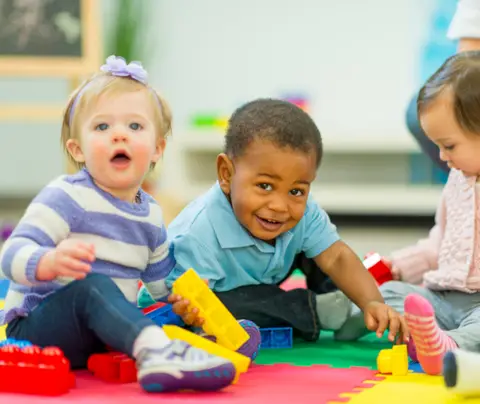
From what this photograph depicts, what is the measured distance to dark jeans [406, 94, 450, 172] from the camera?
6.22 feet

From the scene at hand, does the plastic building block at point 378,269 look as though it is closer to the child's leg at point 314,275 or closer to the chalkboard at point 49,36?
the child's leg at point 314,275

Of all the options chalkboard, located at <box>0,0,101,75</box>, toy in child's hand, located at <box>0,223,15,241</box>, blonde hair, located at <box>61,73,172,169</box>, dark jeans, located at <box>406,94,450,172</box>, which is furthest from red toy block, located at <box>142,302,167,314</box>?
chalkboard, located at <box>0,0,101,75</box>

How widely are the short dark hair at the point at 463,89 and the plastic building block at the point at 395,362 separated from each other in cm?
36

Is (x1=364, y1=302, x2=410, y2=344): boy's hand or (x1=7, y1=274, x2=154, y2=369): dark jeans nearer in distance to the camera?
(x1=7, y1=274, x2=154, y2=369): dark jeans

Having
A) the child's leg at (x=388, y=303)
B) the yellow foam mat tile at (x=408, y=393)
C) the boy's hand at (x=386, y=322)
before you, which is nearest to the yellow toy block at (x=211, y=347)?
the yellow foam mat tile at (x=408, y=393)

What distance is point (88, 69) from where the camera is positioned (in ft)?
11.9

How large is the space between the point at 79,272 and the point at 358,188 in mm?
2548

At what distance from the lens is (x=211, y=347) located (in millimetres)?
1205

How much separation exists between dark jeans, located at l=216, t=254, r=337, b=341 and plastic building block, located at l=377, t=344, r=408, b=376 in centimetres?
28

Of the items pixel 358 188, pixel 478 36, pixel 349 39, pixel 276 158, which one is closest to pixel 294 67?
pixel 349 39

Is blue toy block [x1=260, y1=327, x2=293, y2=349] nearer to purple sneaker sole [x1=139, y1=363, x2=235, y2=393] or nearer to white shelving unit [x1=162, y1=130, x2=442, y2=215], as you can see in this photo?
purple sneaker sole [x1=139, y1=363, x2=235, y2=393]

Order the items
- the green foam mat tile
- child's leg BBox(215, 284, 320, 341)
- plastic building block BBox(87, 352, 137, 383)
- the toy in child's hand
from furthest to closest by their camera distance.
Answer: the toy in child's hand
child's leg BBox(215, 284, 320, 341)
the green foam mat tile
plastic building block BBox(87, 352, 137, 383)

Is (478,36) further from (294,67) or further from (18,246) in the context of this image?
(294,67)

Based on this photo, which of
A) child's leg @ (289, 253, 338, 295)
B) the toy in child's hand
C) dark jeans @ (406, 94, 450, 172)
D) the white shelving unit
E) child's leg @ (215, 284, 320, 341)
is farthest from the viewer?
the white shelving unit
